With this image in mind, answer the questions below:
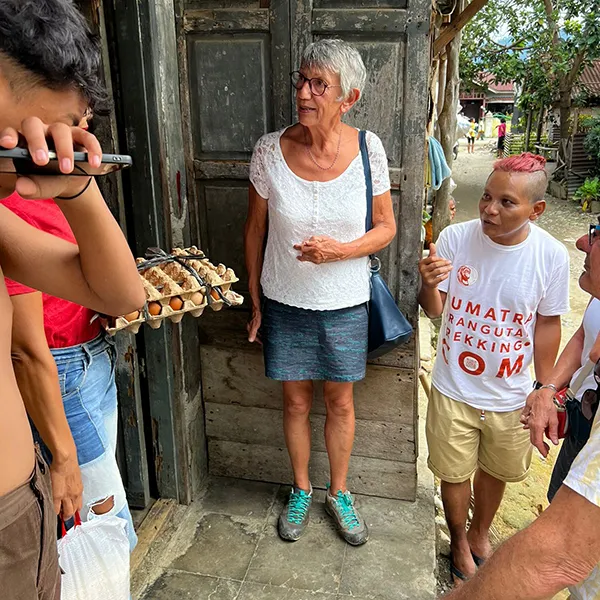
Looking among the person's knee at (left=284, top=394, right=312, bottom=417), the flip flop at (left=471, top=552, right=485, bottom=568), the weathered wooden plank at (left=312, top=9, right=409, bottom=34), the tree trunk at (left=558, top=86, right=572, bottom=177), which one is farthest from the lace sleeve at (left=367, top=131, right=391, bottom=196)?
the tree trunk at (left=558, top=86, right=572, bottom=177)

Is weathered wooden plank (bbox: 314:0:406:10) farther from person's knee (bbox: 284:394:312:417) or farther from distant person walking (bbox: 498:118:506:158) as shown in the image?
distant person walking (bbox: 498:118:506:158)

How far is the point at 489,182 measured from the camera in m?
2.65

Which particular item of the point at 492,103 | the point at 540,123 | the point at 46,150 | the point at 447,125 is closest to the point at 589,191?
the point at 540,123

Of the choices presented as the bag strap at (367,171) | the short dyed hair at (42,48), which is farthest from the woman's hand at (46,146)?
the bag strap at (367,171)

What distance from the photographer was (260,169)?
2668mm

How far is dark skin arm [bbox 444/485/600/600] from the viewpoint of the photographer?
1245 mm

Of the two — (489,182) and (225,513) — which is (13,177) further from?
(225,513)

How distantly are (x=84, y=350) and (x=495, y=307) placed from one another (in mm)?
1710

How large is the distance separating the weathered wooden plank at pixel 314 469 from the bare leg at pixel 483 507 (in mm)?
366

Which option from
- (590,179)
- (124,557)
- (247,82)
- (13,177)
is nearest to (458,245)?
(247,82)

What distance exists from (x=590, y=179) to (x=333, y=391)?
1621 cm

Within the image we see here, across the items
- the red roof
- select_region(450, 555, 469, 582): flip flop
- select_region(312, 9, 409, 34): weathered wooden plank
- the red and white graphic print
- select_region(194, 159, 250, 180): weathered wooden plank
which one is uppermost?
the red roof

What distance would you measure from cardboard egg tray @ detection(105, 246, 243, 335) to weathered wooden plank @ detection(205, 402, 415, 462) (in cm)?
131

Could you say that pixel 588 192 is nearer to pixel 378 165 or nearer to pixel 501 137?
pixel 501 137
